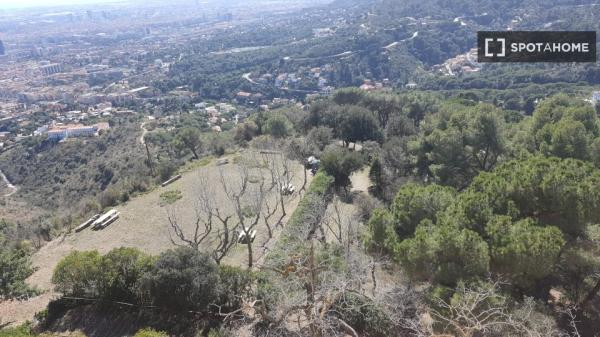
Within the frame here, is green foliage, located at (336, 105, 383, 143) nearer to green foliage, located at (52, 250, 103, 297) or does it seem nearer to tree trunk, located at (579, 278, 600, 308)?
tree trunk, located at (579, 278, 600, 308)

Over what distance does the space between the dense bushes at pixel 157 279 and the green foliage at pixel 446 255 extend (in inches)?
207

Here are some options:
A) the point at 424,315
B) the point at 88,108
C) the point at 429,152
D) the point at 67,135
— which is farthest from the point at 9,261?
the point at 88,108

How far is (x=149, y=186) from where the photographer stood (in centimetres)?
2670

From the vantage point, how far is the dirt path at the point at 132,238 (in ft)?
49.1

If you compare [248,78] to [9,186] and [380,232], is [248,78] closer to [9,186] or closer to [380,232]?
[9,186]

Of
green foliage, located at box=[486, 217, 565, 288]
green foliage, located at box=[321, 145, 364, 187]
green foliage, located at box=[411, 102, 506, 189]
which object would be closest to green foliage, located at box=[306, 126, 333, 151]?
green foliage, located at box=[321, 145, 364, 187]

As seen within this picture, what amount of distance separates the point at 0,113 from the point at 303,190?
3326 inches

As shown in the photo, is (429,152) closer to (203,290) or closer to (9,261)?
(203,290)

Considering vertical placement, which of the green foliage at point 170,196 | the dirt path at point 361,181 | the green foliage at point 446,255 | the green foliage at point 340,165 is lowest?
the dirt path at point 361,181

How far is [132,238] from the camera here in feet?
66.6

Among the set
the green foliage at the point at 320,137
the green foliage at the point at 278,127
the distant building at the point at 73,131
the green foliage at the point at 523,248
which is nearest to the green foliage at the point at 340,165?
the green foliage at the point at 320,137

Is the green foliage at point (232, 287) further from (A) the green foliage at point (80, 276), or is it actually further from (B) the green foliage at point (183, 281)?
(A) the green foliage at point (80, 276)

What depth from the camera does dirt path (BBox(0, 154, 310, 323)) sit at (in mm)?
14969

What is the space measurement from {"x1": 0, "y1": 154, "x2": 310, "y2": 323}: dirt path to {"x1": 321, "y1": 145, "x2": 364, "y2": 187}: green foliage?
2299 millimetres
